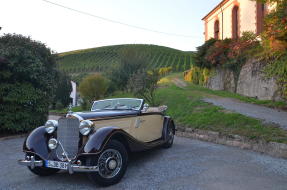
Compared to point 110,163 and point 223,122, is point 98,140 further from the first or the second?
point 223,122

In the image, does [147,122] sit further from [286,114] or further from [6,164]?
[286,114]

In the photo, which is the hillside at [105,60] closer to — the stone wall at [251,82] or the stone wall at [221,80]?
the stone wall at [221,80]

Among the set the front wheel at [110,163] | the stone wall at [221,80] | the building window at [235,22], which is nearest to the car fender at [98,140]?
the front wheel at [110,163]

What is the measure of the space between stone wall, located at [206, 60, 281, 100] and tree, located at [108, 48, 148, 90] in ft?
26.0

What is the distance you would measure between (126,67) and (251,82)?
12618 mm

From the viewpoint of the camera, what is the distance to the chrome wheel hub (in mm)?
4055

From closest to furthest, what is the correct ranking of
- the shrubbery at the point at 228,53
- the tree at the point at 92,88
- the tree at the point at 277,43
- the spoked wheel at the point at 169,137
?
1. the spoked wheel at the point at 169,137
2. the tree at the point at 277,43
3. the shrubbery at the point at 228,53
4. the tree at the point at 92,88

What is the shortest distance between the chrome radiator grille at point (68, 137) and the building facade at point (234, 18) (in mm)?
16791

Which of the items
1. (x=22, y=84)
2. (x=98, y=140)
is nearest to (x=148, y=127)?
(x=98, y=140)

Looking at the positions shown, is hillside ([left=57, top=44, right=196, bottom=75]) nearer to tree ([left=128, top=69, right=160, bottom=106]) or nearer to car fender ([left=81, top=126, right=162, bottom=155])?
tree ([left=128, top=69, right=160, bottom=106])

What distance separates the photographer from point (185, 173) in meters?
4.58

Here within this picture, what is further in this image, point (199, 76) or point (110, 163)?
point (199, 76)

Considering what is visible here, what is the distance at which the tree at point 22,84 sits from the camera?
9.19 metres

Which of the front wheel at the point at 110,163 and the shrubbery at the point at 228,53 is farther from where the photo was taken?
the shrubbery at the point at 228,53
